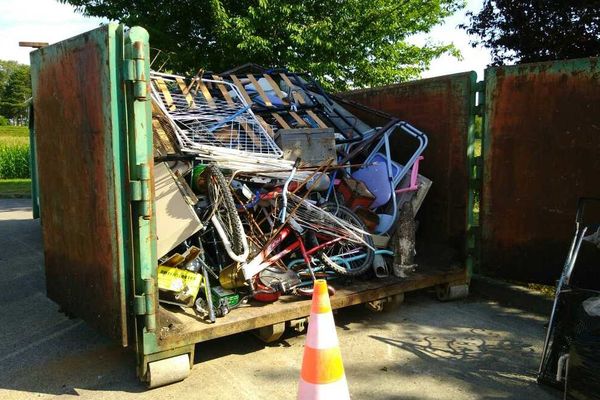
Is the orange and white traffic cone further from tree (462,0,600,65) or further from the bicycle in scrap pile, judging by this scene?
tree (462,0,600,65)

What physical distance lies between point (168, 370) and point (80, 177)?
1.54 m

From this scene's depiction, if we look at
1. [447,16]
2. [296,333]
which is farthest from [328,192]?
[447,16]

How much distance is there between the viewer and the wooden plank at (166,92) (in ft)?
16.9

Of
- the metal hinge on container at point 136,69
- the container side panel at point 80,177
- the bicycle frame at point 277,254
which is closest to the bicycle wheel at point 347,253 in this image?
the bicycle frame at point 277,254

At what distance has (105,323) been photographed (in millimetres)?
3514

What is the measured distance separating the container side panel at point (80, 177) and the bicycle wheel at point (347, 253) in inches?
80.2

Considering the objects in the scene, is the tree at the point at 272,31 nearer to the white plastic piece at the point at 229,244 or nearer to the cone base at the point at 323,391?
the white plastic piece at the point at 229,244

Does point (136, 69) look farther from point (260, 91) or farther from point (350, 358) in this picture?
point (260, 91)

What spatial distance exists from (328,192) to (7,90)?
95.2m

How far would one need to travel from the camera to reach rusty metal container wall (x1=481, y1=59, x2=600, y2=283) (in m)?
4.56

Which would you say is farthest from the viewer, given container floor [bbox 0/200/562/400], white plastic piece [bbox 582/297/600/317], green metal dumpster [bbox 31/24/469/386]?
container floor [bbox 0/200/562/400]

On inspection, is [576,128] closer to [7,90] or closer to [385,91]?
[385,91]

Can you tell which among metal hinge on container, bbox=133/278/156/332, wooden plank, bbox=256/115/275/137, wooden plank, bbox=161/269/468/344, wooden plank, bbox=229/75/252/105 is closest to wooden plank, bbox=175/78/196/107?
wooden plank, bbox=229/75/252/105

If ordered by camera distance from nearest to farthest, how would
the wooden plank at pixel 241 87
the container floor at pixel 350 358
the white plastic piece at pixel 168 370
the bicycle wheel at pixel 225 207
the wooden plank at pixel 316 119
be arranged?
the white plastic piece at pixel 168 370, the container floor at pixel 350 358, the bicycle wheel at pixel 225 207, the wooden plank at pixel 241 87, the wooden plank at pixel 316 119
